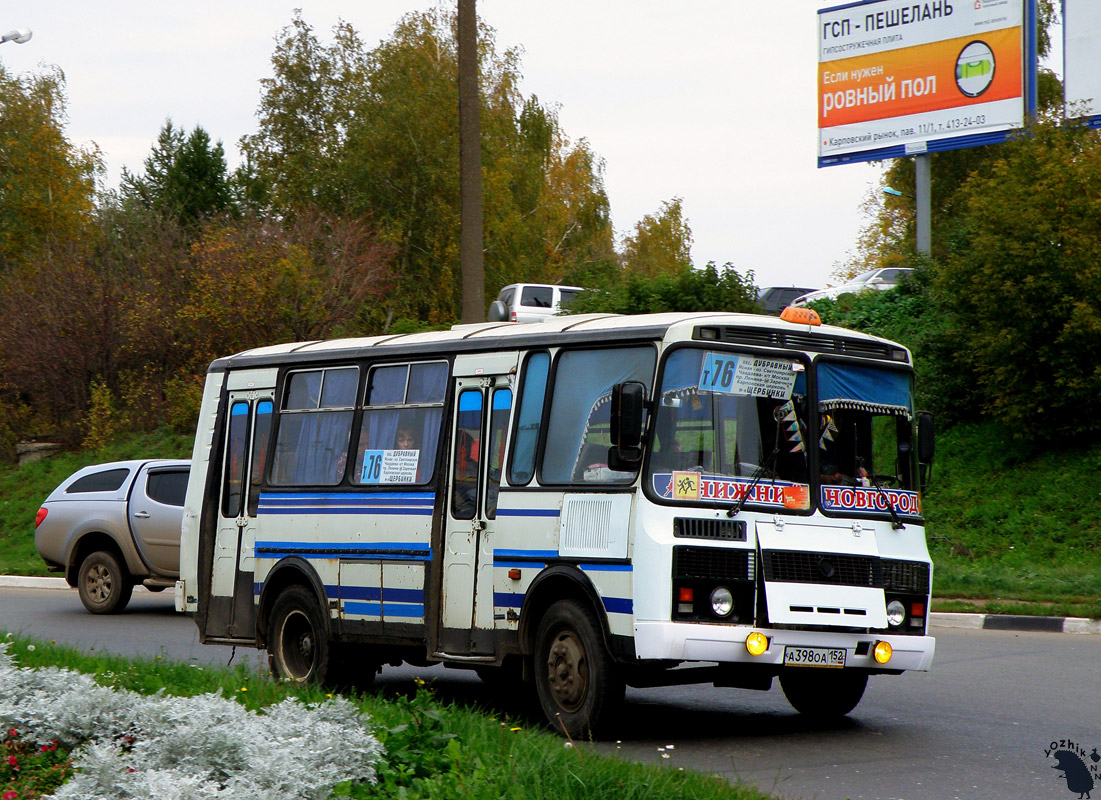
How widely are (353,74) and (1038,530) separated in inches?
1547

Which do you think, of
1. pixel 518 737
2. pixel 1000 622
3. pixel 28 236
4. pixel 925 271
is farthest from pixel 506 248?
pixel 518 737

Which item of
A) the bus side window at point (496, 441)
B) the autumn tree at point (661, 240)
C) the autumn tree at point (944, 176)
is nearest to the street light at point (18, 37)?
the bus side window at point (496, 441)

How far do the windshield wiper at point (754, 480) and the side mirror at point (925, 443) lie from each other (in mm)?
1398

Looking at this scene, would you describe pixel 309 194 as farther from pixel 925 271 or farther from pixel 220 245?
pixel 925 271

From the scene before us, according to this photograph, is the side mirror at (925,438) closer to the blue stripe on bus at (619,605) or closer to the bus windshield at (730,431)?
the bus windshield at (730,431)

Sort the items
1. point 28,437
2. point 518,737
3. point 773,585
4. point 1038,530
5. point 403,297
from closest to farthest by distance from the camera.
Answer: point 518,737
point 773,585
point 1038,530
point 28,437
point 403,297

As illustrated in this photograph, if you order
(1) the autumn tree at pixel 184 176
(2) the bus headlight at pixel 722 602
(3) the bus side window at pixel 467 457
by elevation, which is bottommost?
(2) the bus headlight at pixel 722 602

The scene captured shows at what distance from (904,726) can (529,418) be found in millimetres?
3236

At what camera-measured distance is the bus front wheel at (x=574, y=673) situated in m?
8.34

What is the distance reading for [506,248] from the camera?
51.5m

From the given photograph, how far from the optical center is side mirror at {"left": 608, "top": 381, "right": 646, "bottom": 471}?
8.17 m

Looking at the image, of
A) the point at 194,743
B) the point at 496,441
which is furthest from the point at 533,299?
the point at 194,743

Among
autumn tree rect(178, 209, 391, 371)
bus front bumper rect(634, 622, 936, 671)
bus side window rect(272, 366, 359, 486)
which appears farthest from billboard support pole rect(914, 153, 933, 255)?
bus front bumper rect(634, 622, 936, 671)

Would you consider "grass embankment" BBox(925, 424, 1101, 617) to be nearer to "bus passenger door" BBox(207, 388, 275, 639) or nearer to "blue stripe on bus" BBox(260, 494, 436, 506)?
"blue stripe on bus" BBox(260, 494, 436, 506)
